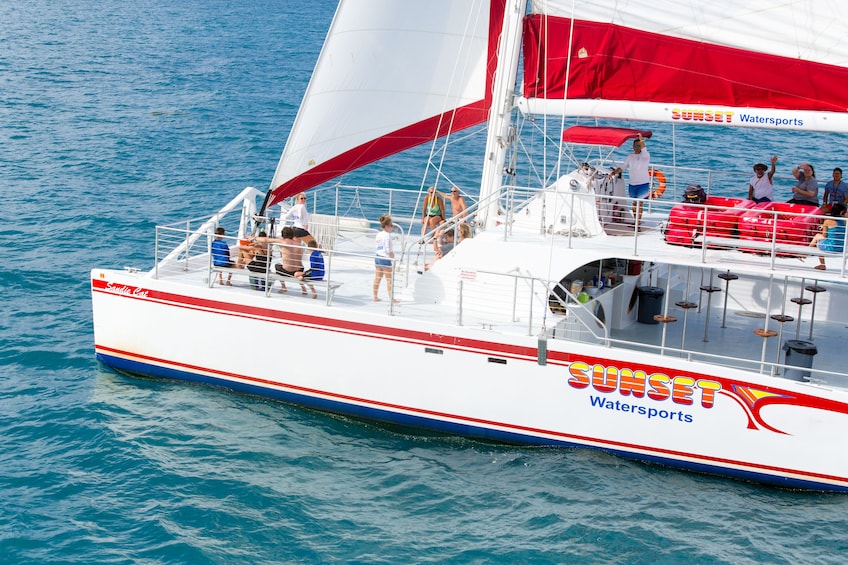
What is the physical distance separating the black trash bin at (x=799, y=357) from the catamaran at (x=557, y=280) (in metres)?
0.05

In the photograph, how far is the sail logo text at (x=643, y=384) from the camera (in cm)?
1706

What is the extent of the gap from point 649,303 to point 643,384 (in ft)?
11.2

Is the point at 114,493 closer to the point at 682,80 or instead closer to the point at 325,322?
the point at 325,322

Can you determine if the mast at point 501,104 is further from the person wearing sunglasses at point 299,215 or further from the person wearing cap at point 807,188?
the person wearing cap at point 807,188

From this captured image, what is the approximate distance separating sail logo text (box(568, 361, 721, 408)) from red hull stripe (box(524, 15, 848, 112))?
16.8 ft

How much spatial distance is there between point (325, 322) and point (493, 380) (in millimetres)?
3202

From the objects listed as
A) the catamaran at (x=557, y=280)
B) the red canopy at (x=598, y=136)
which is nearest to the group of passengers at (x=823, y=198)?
the catamaran at (x=557, y=280)

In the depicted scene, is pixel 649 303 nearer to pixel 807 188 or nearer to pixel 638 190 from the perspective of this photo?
pixel 638 190

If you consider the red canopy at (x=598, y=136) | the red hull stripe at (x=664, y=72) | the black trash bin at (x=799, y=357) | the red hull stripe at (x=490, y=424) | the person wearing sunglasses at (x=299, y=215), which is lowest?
the red hull stripe at (x=490, y=424)

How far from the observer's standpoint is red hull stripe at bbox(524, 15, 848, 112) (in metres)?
18.1

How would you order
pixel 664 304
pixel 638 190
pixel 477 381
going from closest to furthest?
pixel 477 381 → pixel 664 304 → pixel 638 190

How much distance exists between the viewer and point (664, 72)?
61.8ft

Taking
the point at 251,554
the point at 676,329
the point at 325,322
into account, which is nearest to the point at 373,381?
the point at 325,322

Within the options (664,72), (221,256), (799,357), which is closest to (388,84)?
(221,256)
